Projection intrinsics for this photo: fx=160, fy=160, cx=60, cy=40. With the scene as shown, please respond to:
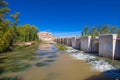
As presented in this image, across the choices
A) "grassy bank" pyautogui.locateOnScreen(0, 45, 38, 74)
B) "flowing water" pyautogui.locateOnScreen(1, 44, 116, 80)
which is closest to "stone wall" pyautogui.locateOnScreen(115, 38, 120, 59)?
"flowing water" pyautogui.locateOnScreen(1, 44, 116, 80)

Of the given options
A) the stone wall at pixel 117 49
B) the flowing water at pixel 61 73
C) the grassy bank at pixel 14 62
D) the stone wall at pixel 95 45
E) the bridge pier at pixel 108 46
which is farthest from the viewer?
the stone wall at pixel 95 45

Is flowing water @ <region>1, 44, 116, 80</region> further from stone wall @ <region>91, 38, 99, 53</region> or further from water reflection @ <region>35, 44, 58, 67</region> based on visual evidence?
stone wall @ <region>91, 38, 99, 53</region>

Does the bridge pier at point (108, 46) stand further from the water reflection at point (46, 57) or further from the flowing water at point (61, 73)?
the water reflection at point (46, 57)

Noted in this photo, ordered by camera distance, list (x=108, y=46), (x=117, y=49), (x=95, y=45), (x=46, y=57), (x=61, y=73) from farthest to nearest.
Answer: (x=95, y=45) → (x=46, y=57) → (x=108, y=46) → (x=117, y=49) → (x=61, y=73)

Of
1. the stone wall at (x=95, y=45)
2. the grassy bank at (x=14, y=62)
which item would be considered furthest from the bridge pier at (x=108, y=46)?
the grassy bank at (x=14, y=62)

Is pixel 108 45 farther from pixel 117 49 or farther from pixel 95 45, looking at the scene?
pixel 95 45

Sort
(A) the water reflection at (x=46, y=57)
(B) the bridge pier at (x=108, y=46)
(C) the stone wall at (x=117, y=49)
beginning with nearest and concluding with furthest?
1. (C) the stone wall at (x=117, y=49)
2. (B) the bridge pier at (x=108, y=46)
3. (A) the water reflection at (x=46, y=57)

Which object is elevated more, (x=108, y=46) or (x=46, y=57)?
(x=108, y=46)

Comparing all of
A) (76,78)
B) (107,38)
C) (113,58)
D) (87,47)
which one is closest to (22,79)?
(76,78)

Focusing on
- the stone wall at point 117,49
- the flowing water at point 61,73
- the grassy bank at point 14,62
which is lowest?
the grassy bank at point 14,62

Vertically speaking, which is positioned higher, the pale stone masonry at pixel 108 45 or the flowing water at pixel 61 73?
the pale stone masonry at pixel 108 45

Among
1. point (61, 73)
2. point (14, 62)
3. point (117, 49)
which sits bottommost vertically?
point (14, 62)

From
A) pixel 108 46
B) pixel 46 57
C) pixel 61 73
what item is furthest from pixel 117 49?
pixel 46 57

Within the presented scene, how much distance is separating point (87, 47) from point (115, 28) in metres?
28.8
